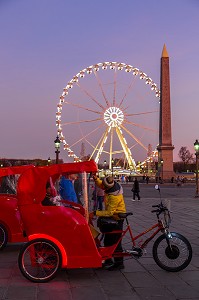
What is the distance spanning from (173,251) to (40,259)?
6.59 feet

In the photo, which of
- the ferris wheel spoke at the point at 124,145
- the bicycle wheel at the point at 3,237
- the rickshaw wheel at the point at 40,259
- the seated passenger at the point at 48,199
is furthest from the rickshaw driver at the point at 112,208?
the ferris wheel spoke at the point at 124,145

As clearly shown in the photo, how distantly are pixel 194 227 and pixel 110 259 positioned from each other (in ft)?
19.0

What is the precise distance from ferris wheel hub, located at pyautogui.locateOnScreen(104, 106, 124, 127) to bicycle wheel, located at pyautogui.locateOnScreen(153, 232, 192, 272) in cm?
3824

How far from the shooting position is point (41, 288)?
6160 mm

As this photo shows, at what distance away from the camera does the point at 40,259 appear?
6.56m

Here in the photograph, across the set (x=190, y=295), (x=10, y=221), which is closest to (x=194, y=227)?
(x=10, y=221)

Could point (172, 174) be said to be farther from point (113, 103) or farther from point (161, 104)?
point (113, 103)

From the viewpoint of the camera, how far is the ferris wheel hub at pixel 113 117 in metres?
45.2

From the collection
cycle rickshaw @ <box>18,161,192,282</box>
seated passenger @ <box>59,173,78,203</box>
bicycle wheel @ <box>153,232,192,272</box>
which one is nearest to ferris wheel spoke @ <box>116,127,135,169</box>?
seated passenger @ <box>59,173,78,203</box>

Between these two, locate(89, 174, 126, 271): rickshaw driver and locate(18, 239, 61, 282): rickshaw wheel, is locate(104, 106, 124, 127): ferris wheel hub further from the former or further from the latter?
locate(18, 239, 61, 282): rickshaw wheel

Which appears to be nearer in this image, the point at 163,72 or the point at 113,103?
the point at 113,103

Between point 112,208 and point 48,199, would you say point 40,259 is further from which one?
point 112,208

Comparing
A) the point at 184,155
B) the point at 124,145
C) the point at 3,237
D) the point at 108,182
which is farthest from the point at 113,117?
the point at 184,155

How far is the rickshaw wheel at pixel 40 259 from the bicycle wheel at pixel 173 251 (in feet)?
5.17
